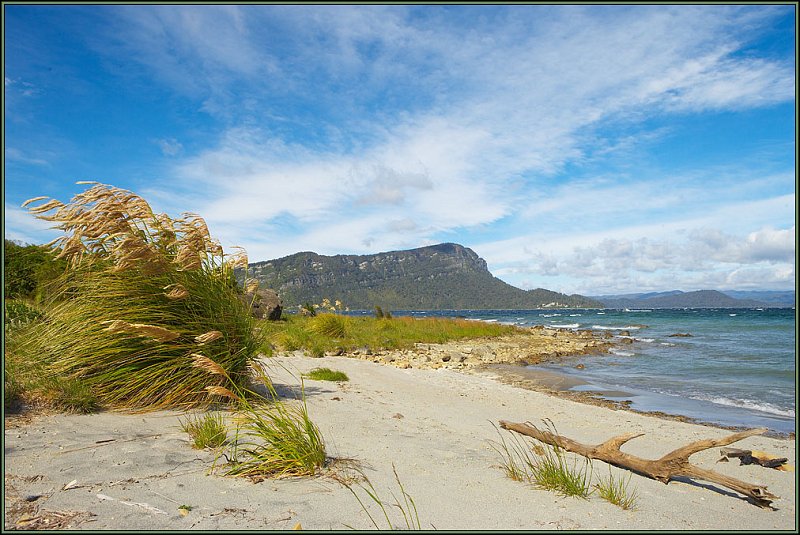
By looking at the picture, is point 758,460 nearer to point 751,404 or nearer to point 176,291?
point 751,404

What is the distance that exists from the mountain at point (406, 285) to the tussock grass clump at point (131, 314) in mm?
124437

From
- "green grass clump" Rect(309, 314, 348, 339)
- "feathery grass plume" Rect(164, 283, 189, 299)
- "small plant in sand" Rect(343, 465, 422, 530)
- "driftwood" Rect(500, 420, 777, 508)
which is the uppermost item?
"feathery grass plume" Rect(164, 283, 189, 299)

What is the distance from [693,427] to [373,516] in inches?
279

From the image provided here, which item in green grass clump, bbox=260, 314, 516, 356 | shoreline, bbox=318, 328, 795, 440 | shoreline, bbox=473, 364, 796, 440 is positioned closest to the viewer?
shoreline, bbox=473, 364, 796, 440

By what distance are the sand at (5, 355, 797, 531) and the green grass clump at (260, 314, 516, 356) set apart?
19.5 ft

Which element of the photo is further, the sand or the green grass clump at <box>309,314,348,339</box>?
the green grass clump at <box>309,314,348,339</box>

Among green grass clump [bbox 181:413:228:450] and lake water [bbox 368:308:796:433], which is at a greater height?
green grass clump [bbox 181:413:228:450]

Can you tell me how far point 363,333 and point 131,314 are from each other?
52.2 feet

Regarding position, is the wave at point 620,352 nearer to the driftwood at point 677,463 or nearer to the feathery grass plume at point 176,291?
the driftwood at point 677,463

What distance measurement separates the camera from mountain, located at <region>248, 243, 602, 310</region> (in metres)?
143

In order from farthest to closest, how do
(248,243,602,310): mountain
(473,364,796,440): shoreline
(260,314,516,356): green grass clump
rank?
(248,243,602,310): mountain, (260,314,516,356): green grass clump, (473,364,796,440): shoreline

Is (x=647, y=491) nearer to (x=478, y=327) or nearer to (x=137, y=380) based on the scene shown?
(x=137, y=380)

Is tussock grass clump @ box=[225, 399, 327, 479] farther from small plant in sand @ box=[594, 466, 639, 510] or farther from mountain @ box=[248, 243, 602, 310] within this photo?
mountain @ box=[248, 243, 602, 310]

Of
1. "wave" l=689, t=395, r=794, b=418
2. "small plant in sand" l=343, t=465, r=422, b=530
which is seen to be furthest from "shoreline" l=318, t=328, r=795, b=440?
"small plant in sand" l=343, t=465, r=422, b=530
